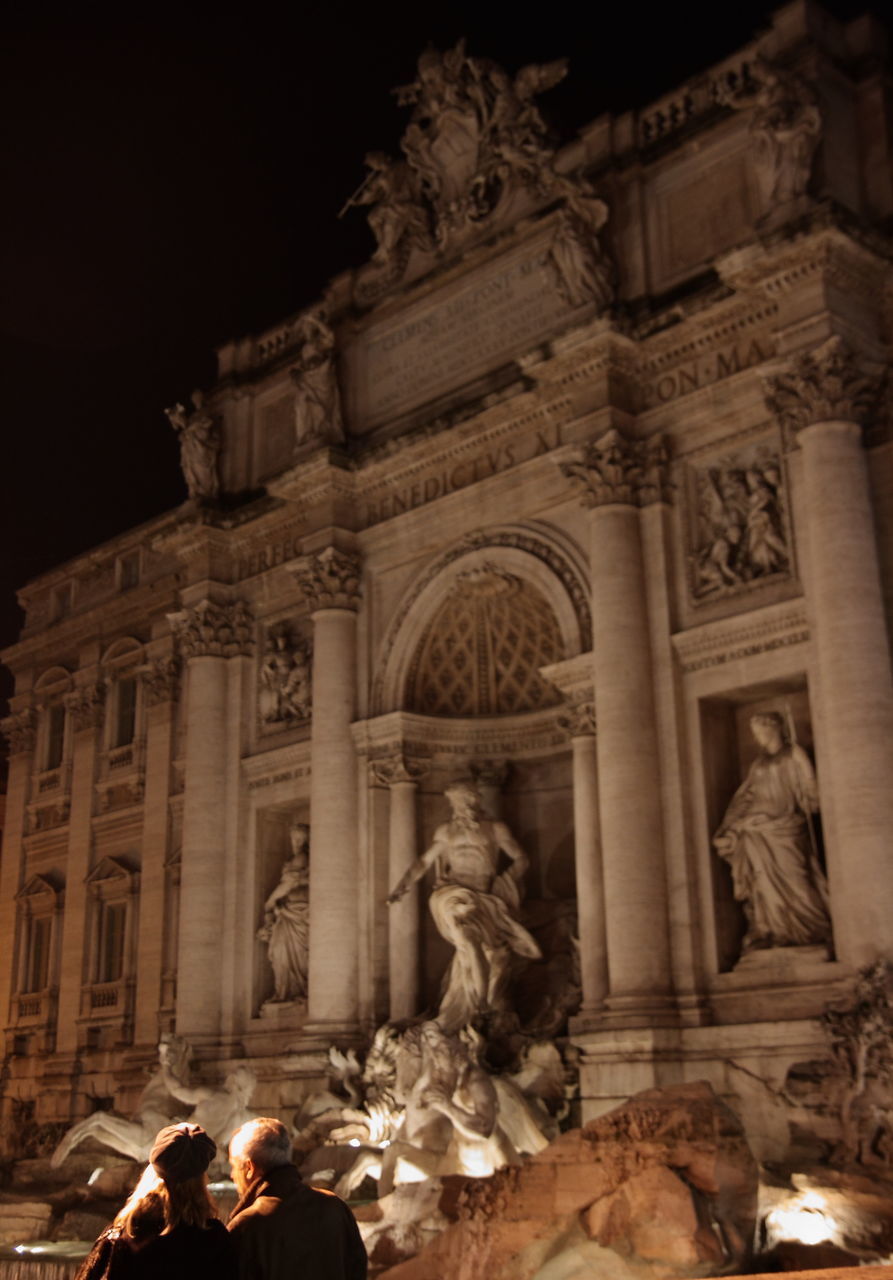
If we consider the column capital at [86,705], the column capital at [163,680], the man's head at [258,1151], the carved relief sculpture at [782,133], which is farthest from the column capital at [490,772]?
the man's head at [258,1151]

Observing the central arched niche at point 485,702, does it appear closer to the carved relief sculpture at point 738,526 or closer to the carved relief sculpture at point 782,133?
the carved relief sculpture at point 738,526

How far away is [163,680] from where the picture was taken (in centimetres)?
2906

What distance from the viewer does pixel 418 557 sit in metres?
23.6

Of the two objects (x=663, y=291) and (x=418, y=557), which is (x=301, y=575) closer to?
(x=418, y=557)

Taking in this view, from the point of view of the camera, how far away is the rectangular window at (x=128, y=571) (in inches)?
1222

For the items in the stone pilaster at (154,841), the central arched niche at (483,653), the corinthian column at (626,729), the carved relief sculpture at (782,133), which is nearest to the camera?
the corinthian column at (626,729)

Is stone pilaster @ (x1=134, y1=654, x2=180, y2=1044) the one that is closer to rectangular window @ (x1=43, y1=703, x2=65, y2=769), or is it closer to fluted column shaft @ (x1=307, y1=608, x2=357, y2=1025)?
rectangular window @ (x1=43, y1=703, x2=65, y2=769)

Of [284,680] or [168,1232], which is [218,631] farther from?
[168,1232]

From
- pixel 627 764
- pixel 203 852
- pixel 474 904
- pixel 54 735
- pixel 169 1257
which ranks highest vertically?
pixel 54 735

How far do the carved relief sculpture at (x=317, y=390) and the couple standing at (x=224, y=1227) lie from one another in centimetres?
1939

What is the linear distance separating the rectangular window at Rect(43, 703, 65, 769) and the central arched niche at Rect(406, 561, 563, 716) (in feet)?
39.1

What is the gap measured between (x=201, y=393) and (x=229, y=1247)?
2385 centimetres

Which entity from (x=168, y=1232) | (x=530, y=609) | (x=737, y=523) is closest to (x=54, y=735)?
(x=530, y=609)

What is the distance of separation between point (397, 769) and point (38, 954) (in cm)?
1203
